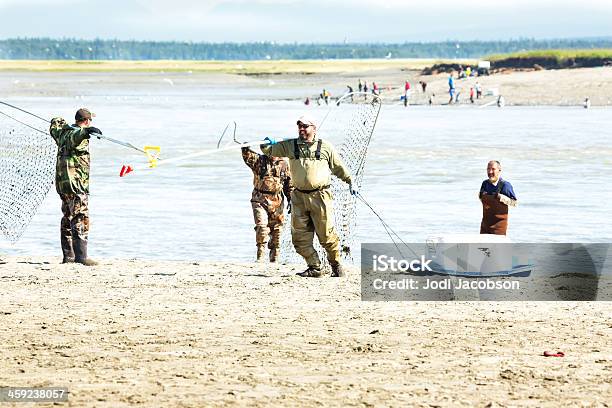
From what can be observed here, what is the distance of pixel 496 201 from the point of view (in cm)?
1193

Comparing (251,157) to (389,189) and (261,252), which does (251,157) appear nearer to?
(261,252)

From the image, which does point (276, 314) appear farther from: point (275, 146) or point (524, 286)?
point (524, 286)

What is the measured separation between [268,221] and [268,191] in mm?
516

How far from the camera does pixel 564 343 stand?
27.9 feet

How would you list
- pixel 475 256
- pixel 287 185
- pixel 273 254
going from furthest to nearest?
1. pixel 273 254
2. pixel 287 185
3. pixel 475 256

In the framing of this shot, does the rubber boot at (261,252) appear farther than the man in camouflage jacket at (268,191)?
Yes

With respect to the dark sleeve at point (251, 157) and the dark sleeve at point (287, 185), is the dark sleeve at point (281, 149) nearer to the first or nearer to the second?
the dark sleeve at point (251, 157)

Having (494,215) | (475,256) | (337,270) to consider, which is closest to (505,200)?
(494,215)

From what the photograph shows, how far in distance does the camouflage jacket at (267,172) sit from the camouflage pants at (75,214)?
192 cm

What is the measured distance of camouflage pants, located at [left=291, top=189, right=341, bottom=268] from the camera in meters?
11.1

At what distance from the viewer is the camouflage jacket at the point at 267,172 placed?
13.1 metres

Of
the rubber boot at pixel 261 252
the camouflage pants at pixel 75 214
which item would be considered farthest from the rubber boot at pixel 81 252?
the rubber boot at pixel 261 252

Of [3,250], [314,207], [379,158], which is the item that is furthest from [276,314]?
[379,158]

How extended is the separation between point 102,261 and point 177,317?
4.15m
